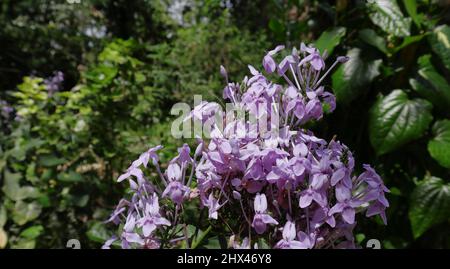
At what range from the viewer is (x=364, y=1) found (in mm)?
1521

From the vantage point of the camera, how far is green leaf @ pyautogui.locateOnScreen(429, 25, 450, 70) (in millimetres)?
1387

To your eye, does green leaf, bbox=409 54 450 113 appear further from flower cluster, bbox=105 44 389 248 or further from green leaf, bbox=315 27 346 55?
flower cluster, bbox=105 44 389 248

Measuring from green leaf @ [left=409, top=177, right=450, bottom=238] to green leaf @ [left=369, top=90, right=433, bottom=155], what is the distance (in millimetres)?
170

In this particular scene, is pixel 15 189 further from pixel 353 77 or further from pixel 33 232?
pixel 353 77

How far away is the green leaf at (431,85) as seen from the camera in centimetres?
142

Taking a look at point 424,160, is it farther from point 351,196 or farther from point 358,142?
point 351,196

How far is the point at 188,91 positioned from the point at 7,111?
4.18ft

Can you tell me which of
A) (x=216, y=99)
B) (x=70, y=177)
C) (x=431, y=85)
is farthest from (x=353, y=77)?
(x=70, y=177)

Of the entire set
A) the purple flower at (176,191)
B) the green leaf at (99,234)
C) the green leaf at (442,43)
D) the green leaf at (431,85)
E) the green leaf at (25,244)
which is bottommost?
the green leaf at (25,244)

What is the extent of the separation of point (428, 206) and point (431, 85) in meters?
0.38

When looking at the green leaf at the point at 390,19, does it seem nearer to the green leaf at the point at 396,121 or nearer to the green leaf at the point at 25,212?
the green leaf at the point at 396,121

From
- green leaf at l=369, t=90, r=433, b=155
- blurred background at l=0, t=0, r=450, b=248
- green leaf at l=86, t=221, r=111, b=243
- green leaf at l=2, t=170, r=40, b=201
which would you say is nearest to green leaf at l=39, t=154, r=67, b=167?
blurred background at l=0, t=0, r=450, b=248

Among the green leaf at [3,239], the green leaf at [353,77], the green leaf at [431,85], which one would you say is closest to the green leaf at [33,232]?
the green leaf at [3,239]

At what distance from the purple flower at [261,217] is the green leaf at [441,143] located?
36.7 inches
